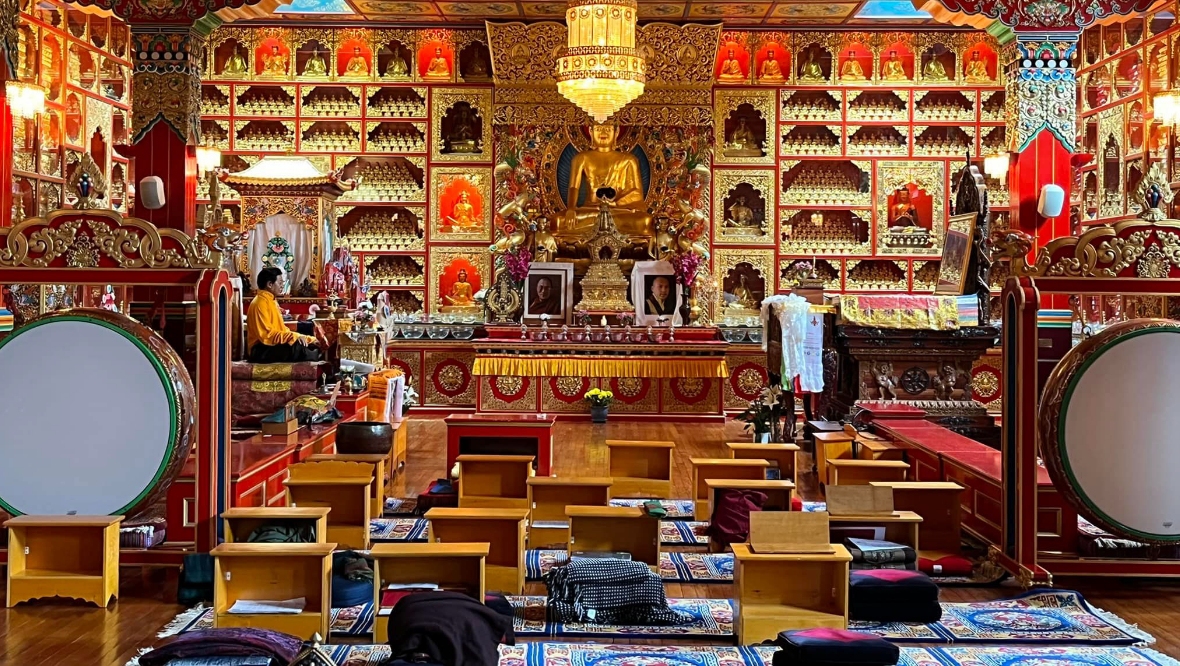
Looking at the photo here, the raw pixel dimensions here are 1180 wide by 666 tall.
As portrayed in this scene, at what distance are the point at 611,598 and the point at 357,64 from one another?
34.5ft

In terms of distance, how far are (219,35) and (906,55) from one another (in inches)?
320

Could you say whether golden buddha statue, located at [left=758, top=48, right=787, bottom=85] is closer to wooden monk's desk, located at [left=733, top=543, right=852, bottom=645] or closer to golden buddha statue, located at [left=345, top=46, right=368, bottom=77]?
golden buddha statue, located at [left=345, top=46, right=368, bottom=77]

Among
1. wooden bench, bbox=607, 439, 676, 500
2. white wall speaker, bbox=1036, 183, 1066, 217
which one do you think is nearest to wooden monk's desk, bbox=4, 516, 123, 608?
wooden bench, bbox=607, 439, 676, 500

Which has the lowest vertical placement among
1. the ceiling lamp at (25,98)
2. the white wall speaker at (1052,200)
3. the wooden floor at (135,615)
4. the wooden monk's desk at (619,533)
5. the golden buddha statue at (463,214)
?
the wooden floor at (135,615)

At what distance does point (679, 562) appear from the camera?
19.9ft

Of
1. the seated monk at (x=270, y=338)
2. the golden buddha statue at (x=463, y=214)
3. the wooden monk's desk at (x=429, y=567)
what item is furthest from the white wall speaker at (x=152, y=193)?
the golden buddha statue at (x=463, y=214)

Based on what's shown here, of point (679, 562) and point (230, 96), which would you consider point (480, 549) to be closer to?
point (679, 562)

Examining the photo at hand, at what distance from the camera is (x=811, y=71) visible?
14125 mm

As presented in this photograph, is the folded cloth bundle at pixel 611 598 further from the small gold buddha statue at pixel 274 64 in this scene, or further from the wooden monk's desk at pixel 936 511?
the small gold buddha statue at pixel 274 64

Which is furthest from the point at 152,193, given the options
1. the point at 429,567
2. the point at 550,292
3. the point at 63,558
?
the point at 550,292

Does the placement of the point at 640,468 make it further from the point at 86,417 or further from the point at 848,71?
the point at 848,71

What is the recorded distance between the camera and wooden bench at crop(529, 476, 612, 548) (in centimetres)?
632

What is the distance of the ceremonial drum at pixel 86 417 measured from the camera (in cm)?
548

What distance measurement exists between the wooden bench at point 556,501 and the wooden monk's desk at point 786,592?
1.72 meters
